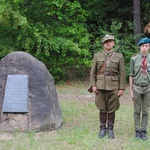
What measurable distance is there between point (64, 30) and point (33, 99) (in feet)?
23.4

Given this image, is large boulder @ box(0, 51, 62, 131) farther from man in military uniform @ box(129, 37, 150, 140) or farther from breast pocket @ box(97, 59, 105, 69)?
man in military uniform @ box(129, 37, 150, 140)

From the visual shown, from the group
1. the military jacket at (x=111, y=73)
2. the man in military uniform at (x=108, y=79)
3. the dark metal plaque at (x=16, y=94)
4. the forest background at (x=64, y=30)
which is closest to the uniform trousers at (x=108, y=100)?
the man in military uniform at (x=108, y=79)

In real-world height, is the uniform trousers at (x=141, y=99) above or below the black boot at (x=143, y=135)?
above

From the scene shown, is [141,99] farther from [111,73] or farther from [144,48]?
[144,48]

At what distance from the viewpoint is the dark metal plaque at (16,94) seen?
6336 millimetres

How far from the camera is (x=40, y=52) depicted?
12.8 metres

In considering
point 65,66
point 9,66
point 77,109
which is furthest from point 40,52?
point 9,66

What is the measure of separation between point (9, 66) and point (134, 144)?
2.99 meters

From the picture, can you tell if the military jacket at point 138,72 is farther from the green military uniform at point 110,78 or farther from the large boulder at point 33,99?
the large boulder at point 33,99

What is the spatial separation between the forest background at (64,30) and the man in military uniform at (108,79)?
21.3 feet

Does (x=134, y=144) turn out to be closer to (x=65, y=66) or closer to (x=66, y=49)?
(x=66, y=49)

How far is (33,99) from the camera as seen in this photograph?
6.43 meters

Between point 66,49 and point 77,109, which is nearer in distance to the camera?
point 77,109

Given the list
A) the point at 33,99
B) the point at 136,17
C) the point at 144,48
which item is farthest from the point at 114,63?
the point at 136,17
